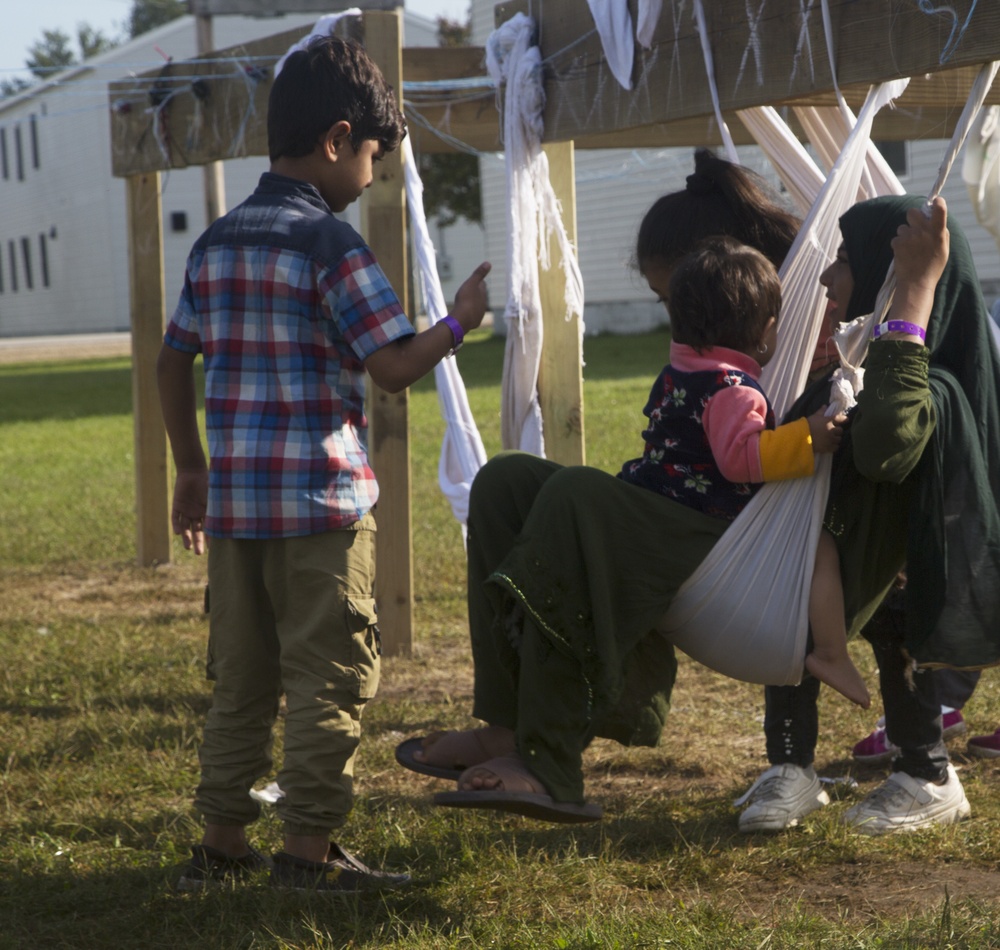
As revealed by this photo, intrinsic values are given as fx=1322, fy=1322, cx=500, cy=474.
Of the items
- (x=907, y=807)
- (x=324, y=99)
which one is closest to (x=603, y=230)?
(x=907, y=807)

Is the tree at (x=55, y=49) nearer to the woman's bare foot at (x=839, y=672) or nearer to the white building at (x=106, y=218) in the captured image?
the white building at (x=106, y=218)

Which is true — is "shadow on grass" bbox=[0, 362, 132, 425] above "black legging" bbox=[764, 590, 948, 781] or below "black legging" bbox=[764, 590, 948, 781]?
below

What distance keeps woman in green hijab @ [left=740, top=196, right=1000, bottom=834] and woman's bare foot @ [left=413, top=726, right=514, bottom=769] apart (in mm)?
777

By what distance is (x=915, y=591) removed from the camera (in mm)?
2715

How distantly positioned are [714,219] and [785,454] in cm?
81

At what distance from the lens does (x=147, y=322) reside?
6.69 m

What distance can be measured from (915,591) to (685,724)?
1.61 m

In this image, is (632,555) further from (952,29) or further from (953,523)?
(952,29)

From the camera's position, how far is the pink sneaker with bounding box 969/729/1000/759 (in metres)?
3.77

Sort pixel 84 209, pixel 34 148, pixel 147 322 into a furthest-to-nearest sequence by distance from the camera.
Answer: pixel 34 148 < pixel 84 209 < pixel 147 322

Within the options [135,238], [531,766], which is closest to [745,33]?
[531,766]

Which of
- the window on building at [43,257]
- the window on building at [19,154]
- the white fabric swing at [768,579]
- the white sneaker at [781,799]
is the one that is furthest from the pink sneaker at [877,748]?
the window on building at [19,154]

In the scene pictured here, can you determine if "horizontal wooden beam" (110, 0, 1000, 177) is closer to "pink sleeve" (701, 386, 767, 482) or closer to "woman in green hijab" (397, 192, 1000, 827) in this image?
"woman in green hijab" (397, 192, 1000, 827)

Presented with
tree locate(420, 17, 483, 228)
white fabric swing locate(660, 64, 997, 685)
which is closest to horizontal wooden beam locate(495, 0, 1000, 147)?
white fabric swing locate(660, 64, 997, 685)
